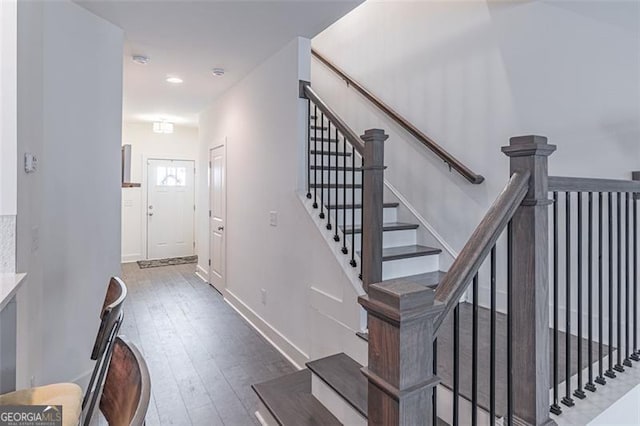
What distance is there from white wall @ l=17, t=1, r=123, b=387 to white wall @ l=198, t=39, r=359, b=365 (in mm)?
1269

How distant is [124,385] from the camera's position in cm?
94

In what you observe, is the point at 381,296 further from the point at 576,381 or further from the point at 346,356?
the point at 346,356

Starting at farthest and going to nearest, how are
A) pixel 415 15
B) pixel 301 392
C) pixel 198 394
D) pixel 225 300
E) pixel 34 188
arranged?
pixel 225 300 → pixel 415 15 → pixel 198 394 → pixel 301 392 → pixel 34 188

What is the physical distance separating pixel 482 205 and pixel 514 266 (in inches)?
59.0

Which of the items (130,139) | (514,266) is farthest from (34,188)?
(130,139)

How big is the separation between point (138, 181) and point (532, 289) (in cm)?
734

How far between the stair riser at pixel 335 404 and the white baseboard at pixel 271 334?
27.3 inches

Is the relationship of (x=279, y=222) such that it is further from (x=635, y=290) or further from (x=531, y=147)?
(x=635, y=290)

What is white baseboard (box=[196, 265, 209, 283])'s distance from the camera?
221 inches

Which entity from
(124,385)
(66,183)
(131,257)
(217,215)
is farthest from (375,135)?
(131,257)

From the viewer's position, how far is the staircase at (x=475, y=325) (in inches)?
35.9

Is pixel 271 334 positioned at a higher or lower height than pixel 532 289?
lower

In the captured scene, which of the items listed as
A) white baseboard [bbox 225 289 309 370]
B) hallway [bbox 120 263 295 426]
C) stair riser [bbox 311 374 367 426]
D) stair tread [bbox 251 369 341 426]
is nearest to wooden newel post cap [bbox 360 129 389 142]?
stair riser [bbox 311 374 367 426]

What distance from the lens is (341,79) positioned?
425 cm
